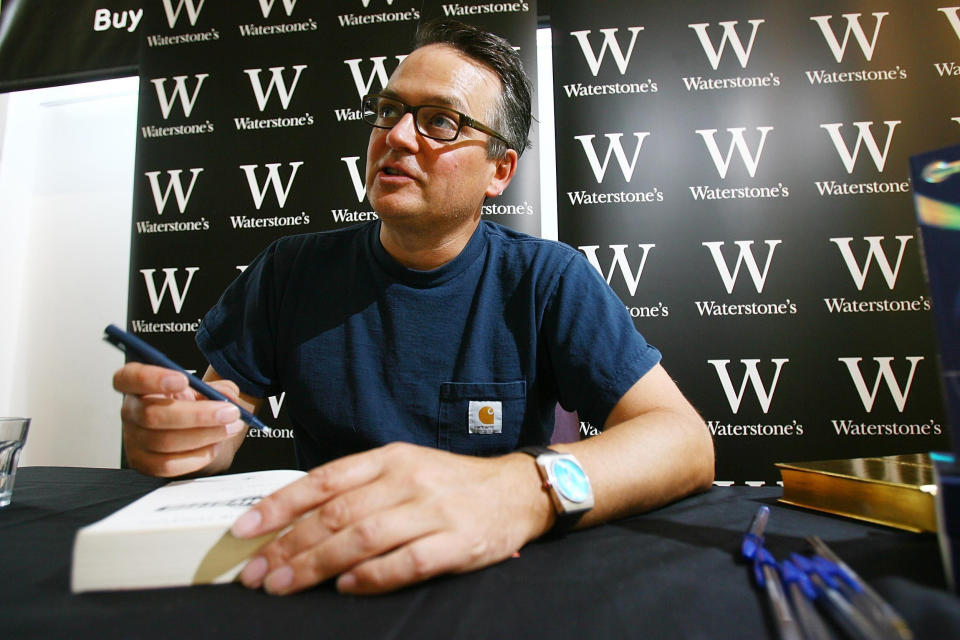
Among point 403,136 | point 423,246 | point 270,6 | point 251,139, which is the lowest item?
point 423,246

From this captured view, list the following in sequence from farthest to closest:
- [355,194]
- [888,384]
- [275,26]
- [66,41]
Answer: [66,41]
[275,26]
[355,194]
[888,384]

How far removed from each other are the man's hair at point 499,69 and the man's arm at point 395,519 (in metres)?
0.90

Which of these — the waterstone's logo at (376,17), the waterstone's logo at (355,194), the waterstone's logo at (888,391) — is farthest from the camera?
the waterstone's logo at (376,17)

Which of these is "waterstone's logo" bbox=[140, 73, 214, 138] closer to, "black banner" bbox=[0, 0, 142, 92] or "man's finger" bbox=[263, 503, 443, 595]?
"black banner" bbox=[0, 0, 142, 92]

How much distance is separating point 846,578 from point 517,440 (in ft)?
2.25

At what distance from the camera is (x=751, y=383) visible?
2.08 metres

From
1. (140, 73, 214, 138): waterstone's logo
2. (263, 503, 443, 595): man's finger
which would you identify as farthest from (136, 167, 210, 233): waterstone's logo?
(263, 503, 443, 595): man's finger

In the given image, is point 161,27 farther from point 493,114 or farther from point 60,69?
point 493,114

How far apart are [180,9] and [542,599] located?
3.24 metres

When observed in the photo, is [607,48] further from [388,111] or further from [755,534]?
[755,534]

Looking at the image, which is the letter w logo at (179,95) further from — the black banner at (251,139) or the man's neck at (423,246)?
the man's neck at (423,246)

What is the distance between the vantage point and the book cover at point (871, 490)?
1.90 feet

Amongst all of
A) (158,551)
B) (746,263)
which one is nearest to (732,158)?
(746,263)

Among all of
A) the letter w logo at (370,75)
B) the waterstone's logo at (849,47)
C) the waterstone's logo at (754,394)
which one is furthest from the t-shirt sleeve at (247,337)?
the waterstone's logo at (849,47)
